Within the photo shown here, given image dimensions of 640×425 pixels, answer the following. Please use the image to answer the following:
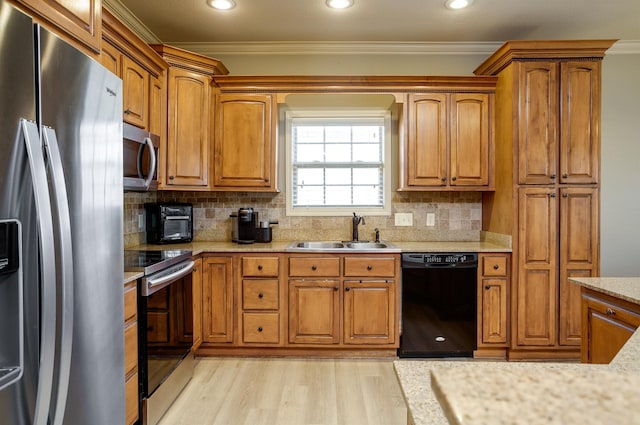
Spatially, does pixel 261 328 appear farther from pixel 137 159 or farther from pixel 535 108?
pixel 535 108

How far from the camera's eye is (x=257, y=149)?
3.35 metres

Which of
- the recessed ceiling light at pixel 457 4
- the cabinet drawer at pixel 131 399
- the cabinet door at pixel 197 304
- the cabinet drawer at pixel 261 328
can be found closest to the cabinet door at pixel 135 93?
the cabinet door at pixel 197 304

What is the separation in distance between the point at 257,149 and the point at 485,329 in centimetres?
241

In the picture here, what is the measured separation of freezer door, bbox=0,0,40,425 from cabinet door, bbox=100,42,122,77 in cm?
133

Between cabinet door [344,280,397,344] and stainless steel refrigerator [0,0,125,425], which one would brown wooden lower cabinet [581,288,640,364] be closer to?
cabinet door [344,280,397,344]

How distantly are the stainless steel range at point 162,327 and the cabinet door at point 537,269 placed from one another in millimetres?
2518

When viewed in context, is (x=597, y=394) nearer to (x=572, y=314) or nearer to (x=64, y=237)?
(x=64, y=237)

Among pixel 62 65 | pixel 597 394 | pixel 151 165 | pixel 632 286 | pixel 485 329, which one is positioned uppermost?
pixel 62 65

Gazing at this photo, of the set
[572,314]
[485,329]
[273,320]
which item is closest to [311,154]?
[273,320]

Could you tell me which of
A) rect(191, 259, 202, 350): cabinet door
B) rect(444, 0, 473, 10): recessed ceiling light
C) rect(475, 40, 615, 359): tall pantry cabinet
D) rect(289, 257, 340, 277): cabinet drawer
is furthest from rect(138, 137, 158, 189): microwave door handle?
rect(475, 40, 615, 359): tall pantry cabinet

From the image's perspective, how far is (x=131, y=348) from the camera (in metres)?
1.93

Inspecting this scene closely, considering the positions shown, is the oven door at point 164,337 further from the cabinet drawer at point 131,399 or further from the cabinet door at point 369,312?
the cabinet door at point 369,312

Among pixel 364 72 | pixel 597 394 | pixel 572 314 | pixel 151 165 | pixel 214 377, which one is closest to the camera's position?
pixel 597 394

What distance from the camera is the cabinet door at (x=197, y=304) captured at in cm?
290
